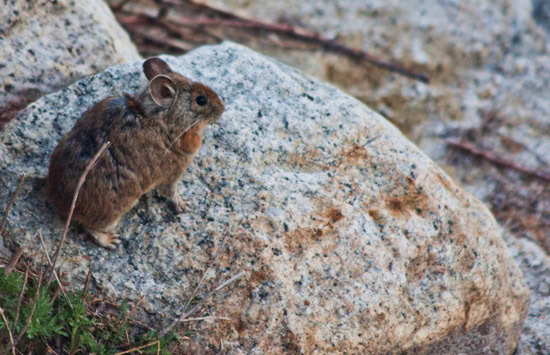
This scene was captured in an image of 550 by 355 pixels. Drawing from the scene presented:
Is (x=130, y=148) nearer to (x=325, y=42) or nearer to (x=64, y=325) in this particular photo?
(x=64, y=325)

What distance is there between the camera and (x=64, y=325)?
348 cm

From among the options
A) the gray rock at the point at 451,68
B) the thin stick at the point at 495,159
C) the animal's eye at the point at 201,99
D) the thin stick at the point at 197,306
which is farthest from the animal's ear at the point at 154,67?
the thin stick at the point at 495,159

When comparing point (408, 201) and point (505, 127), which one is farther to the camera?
point (505, 127)

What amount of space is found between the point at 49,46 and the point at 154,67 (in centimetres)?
129

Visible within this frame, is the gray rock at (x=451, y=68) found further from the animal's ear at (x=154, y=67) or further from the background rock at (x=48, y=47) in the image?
the animal's ear at (x=154, y=67)

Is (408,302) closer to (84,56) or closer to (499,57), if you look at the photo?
(84,56)

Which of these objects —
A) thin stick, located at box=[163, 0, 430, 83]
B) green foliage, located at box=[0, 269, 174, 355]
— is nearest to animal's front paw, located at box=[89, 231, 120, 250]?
green foliage, located at box=[0, 269, 174, 355]

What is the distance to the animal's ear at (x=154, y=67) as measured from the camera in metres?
3.91

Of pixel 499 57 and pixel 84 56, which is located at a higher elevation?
pixel 84 56

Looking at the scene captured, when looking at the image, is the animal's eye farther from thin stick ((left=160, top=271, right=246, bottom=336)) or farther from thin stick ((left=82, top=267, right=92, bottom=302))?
thin stick ((left=82, top=267, right=92, bottom=302))

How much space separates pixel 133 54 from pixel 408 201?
2795 millimetres

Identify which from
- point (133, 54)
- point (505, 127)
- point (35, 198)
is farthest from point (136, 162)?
point (505, 127)

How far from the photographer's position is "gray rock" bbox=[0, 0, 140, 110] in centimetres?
449

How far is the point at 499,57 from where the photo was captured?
8227mm
